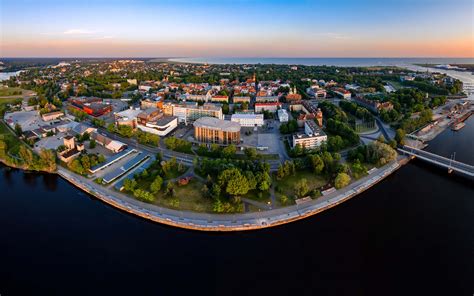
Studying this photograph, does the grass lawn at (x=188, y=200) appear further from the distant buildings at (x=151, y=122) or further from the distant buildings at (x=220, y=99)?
the distant buildings at (x=220, y=99)

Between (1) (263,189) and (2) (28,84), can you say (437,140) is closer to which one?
Answer: (1) (263,189)

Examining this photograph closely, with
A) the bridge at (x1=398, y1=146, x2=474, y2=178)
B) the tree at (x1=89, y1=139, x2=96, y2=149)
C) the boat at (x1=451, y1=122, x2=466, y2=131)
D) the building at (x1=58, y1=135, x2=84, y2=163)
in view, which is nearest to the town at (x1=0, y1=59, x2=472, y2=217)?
the tree at (x1=89, y1=139, x2=96, y2=149)

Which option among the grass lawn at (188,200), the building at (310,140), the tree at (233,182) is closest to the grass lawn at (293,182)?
the tree at (233,182)

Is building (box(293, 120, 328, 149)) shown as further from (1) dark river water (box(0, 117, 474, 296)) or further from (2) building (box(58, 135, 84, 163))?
(2) building (box(58, 135, 84, 163))

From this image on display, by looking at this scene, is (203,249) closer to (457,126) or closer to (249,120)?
(249,120)

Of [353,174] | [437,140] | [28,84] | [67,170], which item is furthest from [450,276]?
[28,84]
